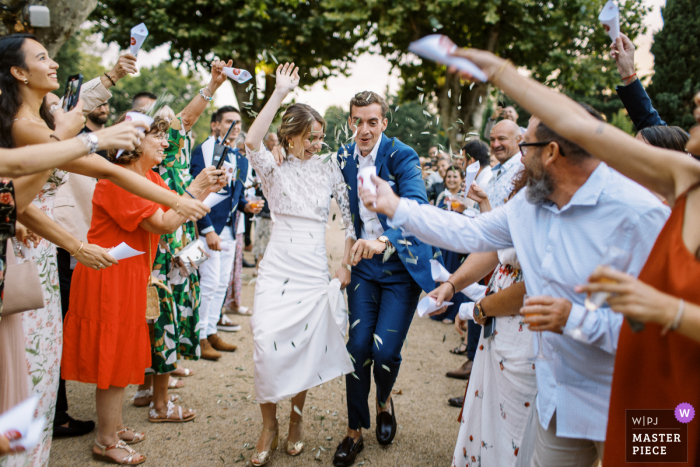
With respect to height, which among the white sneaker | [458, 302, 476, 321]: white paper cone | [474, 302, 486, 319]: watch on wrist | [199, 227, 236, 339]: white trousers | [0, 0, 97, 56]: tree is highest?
[0, 0, 97, 56]: tree

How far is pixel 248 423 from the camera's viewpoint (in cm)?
386

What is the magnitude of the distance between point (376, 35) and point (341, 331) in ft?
54.2

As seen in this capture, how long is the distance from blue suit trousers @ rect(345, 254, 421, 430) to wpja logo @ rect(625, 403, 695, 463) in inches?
75.2

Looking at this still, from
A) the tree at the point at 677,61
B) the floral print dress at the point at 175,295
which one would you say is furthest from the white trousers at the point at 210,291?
the tree at the point at 677,61

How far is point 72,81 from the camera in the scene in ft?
8.73

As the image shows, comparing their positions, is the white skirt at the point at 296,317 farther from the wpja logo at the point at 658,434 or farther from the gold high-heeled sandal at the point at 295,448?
the wpja logo at the point at 658,434

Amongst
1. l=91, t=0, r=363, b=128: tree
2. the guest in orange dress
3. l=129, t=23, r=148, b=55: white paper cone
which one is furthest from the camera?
l=91, t=0, r=363, b=128: tree

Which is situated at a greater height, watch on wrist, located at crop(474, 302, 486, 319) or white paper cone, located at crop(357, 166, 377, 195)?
white paper cone, located at crop(357, 166, 377, 195)

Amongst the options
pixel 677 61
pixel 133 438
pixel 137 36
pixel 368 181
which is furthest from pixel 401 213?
pixel 677 61

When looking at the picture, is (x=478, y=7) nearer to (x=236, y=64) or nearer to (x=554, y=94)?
(x=236, y=64)

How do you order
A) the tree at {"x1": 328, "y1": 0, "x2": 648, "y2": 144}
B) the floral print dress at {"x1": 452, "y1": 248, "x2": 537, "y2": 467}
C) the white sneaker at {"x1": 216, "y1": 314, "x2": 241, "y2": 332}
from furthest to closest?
the tree at {"x1": 328, "y1": 0, "x2": 648, "y2": 144}, the white sneaker at {"x1": 216, "y1": 314, "x2": 241, "y2": 332}, the floral print dress at {"x1": 452, "y1": 248, "x2": 537, "y2": 467}

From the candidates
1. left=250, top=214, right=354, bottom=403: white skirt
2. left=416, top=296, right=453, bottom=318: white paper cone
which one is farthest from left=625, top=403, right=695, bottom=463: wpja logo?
left=250, top=214, right=354, bottom=403: white skirt

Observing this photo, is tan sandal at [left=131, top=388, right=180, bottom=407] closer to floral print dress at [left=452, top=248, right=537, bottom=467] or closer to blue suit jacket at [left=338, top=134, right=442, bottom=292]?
blue suit jacket at [left=338, top=134, right=442, bottom=292]

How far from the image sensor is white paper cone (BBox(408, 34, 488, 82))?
183cm
